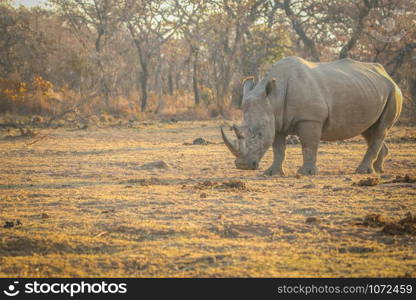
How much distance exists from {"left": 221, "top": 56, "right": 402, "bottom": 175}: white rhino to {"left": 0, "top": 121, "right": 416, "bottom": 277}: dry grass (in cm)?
42

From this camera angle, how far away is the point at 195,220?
5.85 meters

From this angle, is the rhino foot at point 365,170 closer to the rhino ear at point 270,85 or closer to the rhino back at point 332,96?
the rhino back at point 332,96

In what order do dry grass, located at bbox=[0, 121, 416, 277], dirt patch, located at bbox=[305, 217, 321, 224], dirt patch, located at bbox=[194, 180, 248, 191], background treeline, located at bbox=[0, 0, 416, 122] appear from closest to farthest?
dry grass, located at bbox=[0, 121, 416, 277] → dirt patch, located at bbox=[305, 217, 321, 224] → dirt patch, located at bbox=[194, 180, 248, 191] → background treeline, located at bbox=[0, 0, 416, 122]

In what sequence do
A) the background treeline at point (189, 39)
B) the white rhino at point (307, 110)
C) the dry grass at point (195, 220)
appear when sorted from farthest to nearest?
the background treeline at point (189, 39) < the white rhino at point (307, 110) < the dry grass at point (195, 220)

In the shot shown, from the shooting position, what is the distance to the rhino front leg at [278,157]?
912 cm

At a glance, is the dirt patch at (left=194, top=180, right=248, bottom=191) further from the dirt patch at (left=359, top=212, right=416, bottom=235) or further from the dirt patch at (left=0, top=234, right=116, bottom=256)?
the dirt patch at (left=0, top=234, right=116, bottom=256)

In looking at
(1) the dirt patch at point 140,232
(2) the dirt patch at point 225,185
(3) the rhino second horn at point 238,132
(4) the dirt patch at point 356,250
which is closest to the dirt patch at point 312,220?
(4) the dirt patch at point 356,250

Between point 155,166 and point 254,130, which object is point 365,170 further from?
point 155,166

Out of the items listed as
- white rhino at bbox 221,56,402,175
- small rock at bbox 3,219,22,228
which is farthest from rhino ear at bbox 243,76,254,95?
small rock at bbox 3,219,22,228

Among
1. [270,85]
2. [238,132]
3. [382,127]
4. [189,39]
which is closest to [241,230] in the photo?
[238,132]

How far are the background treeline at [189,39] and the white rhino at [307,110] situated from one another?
10210 mm

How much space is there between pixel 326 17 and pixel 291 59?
1441cm

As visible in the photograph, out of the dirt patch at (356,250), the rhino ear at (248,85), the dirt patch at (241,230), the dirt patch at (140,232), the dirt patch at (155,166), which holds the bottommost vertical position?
the dirt patch at (155,166)

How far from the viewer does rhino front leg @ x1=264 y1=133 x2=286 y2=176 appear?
9.12m
